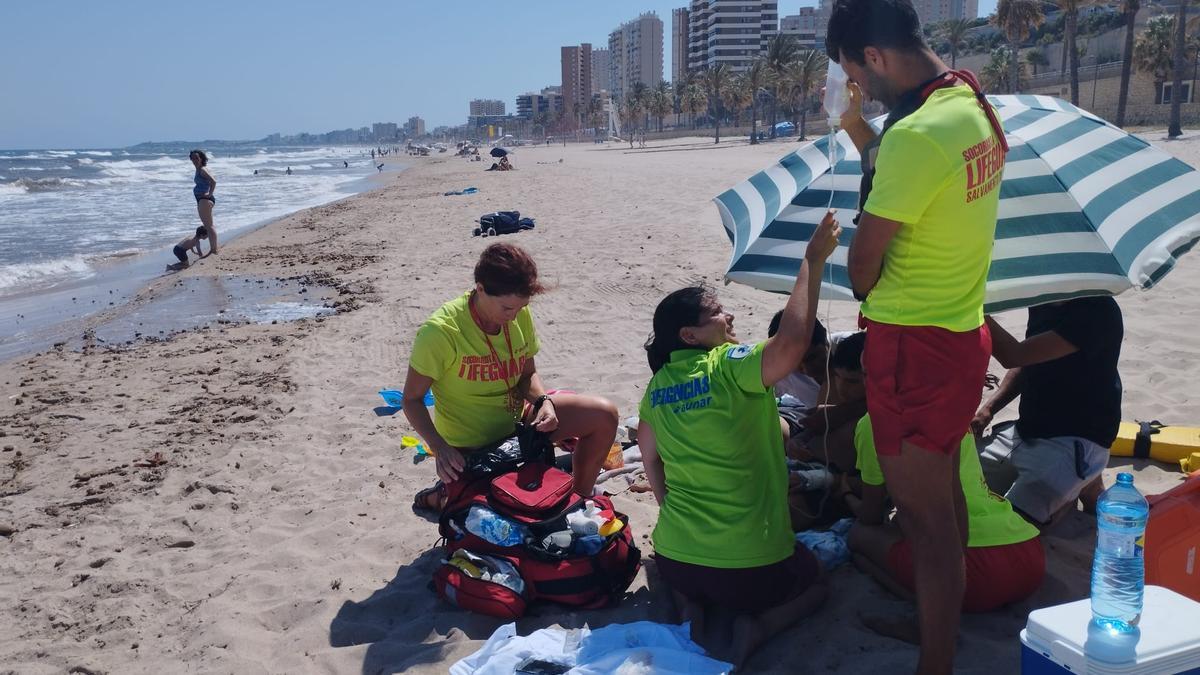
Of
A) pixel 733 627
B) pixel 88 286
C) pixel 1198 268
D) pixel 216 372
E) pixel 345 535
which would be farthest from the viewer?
pixel 88 286

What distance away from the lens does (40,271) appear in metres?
12.5

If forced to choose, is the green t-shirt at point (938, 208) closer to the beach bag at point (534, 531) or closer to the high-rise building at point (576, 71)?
the beach bag at point (534, 531)

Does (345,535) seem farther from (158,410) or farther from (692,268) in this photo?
(692,268)

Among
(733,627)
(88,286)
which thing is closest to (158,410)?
(733,627)

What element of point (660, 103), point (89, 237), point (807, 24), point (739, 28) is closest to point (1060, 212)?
point (89, 237)

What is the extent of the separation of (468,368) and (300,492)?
1379mm

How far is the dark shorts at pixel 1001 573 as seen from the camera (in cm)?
268

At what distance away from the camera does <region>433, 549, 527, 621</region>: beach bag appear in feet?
9.89

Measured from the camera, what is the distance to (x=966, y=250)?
2213 millimetres

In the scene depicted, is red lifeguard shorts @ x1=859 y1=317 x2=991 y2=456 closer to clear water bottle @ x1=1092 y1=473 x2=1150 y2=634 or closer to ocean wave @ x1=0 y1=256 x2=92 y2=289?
clear water bottle @ x1=1092 y1=473 x2=1150 y2=634

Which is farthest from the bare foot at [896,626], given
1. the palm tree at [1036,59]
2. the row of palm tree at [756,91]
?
the palm tree at [1036,59]

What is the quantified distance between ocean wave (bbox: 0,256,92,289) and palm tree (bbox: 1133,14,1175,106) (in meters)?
45.3

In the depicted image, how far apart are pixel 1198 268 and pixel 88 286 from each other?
41.3 ft

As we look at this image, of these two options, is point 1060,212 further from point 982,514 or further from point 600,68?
point 600,68
